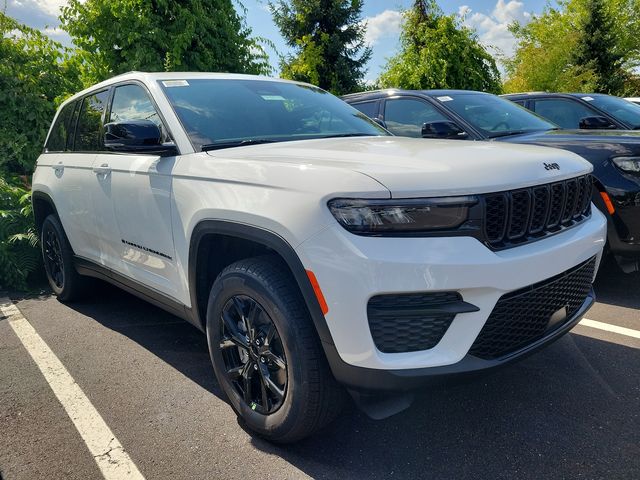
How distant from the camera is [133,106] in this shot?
3381 millimetres

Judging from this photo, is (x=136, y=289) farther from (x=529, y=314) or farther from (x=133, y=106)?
(x=529, y=314)

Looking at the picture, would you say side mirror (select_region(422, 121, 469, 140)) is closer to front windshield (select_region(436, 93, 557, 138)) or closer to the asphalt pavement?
front windshield (select_region(436, 93, 557, 138))

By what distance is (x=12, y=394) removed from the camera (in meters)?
3.06

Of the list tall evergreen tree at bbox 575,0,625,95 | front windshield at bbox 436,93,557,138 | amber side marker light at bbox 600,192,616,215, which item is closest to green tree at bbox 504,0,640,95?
tall evergreen tree at bbox 575,0,625,95

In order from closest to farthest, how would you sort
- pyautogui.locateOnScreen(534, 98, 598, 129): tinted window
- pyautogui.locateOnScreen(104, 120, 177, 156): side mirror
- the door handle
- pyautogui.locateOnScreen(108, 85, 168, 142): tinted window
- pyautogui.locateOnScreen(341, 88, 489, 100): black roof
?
pyautogui.locateOnScreen(104, 120, 177, 156): side mirror, pyautogui.locateOnScreen(108, 85, 168, 142): tinted window, the door handle, pyautogui.locateOnScreen(341, 88, 489, 100): black roof, pyautogui.locateOnScreen(534, 98, 598, 129): tinted window

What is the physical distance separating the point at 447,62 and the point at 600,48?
16969mm

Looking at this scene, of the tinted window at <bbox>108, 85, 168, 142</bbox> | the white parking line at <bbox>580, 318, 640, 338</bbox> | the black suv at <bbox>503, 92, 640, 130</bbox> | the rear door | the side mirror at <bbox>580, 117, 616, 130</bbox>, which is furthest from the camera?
the black suv at <bbox>503, 92, 640, 130</bbox>

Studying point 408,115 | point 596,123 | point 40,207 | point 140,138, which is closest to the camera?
point 140,138

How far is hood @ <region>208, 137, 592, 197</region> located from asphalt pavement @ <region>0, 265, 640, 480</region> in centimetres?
78

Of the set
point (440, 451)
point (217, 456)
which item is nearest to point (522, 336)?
point (440, 451)

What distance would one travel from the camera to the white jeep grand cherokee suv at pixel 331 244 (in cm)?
190

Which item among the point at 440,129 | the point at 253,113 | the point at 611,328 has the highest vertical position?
the point at 253,113

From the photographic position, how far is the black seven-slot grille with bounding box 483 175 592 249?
2035 mm

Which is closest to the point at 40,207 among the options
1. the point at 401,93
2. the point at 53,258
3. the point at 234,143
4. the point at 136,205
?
the point at 53,258
